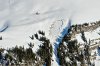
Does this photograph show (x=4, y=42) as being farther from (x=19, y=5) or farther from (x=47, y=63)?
(x=19, y=5)

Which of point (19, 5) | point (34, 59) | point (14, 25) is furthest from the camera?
point (19, 5)

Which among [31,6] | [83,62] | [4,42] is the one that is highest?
[31,6]

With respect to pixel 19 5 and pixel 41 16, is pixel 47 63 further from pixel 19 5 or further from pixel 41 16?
pixel 19 5

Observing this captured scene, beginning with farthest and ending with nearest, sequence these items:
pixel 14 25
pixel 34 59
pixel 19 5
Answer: pixel 19 5
pixel 14 25
pixel 34 59

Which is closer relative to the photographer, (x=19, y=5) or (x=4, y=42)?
(x=4, y=42)

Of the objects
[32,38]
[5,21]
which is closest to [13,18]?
[5,21]

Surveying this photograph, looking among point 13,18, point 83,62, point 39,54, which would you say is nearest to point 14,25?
point 13,18

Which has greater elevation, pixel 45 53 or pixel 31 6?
pixel 31 6

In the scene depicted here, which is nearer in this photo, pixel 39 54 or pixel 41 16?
pixel 39 54

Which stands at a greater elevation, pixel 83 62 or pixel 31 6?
pixel 31 6
